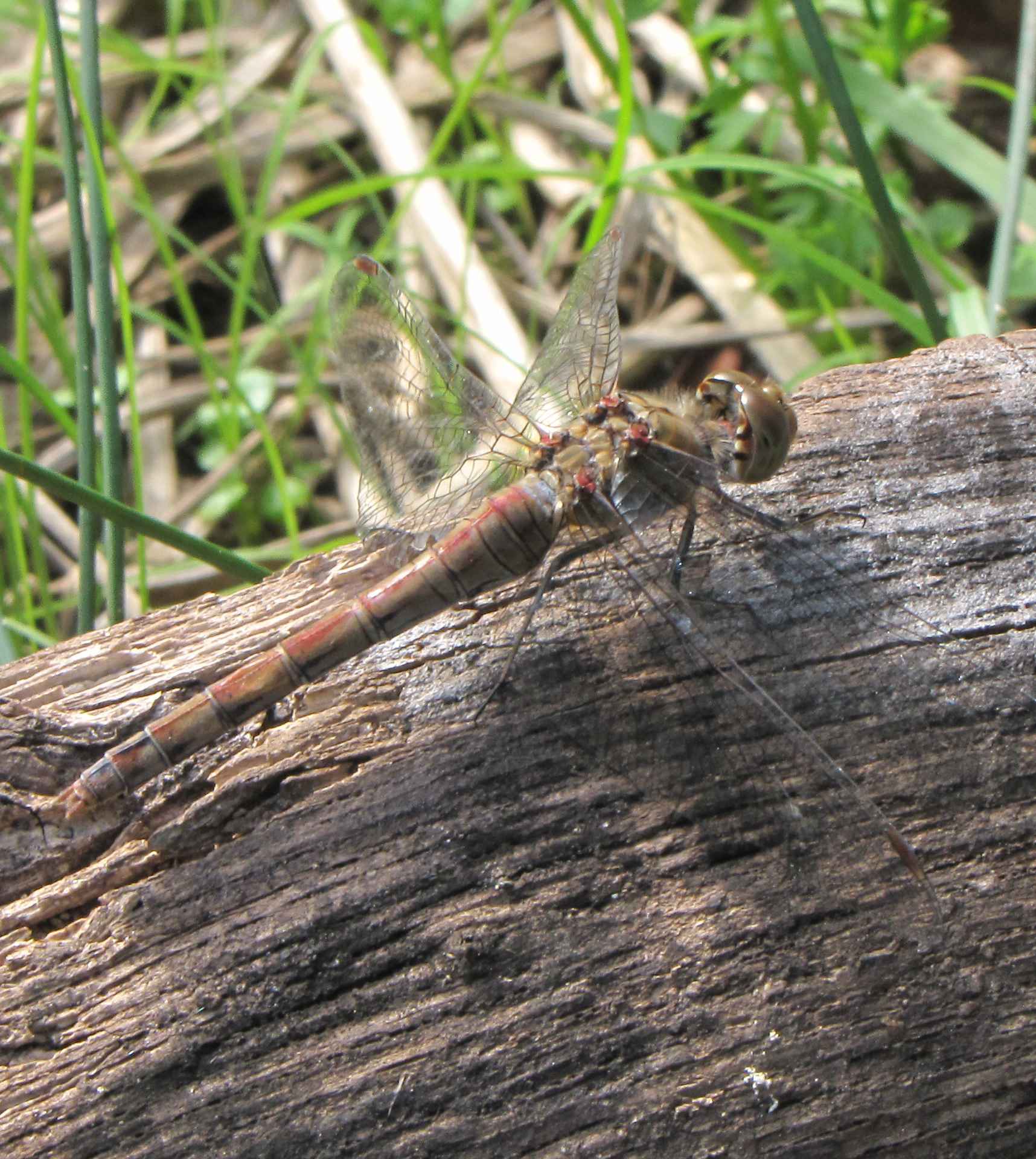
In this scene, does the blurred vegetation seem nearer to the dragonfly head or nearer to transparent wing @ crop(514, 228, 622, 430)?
transparent wing @ crop(514, 228, 622, 430)

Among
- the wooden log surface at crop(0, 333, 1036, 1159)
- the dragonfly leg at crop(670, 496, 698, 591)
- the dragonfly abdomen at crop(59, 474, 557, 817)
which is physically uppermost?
the dragonfly abdomen at crop(59, 474, 557, 817)

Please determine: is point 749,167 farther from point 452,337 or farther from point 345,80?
point 345,80

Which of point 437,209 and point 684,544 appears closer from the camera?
point 684,544

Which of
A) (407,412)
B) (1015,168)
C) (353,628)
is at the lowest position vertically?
(353,628)

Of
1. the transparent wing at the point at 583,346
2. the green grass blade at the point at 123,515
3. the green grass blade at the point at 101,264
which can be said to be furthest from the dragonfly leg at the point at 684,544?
the green grass blade at the point at 101,264

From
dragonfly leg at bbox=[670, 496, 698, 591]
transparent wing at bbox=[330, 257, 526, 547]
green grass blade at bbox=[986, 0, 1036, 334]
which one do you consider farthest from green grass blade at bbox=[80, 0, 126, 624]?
green grass blade at bbox=[986, 0, 1036, 334]

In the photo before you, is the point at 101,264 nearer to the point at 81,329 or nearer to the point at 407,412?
the point at 81,329

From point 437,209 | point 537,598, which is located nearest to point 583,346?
point 537,598

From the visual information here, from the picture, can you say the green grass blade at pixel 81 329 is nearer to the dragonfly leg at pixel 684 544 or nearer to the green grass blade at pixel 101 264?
the green grass blade at pixel 101 264
